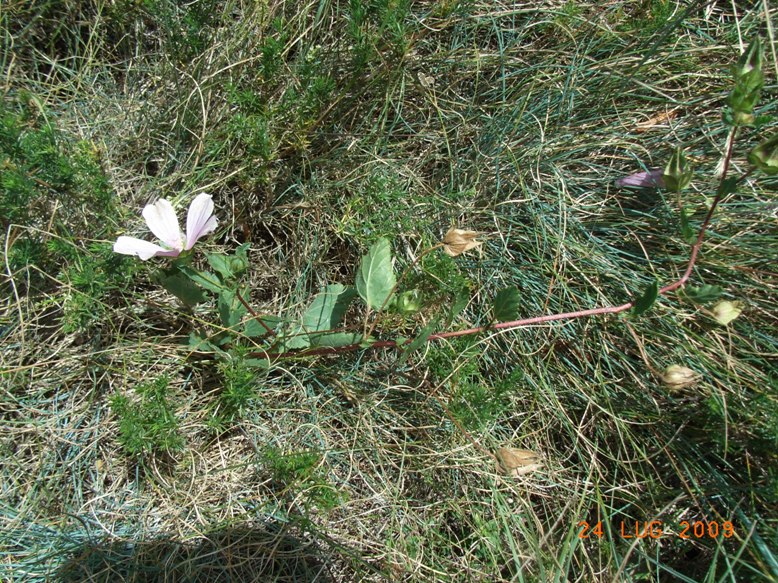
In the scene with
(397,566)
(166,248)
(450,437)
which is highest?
(166,248)

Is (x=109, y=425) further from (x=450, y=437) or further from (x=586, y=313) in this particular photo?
(x=586, y=313)

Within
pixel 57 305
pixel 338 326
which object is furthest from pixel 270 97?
pixel 57 305

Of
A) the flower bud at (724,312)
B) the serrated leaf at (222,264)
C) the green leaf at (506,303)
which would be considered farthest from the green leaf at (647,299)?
the serrated leaf at (222,264)

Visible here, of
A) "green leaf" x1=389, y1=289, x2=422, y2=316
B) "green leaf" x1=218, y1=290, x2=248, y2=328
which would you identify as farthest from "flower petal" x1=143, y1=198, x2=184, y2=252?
"green leaf" x1=389, y1=289, x2=422, y2=316

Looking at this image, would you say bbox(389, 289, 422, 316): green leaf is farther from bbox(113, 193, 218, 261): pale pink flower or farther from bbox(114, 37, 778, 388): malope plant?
bbox(113, 193, 218, 261): pale pink flower

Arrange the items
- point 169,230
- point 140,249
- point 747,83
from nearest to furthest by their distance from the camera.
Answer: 1. point 747,83
2. point 140,249
3. point 169,230

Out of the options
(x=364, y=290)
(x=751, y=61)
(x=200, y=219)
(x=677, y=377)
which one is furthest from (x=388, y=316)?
(x=751, y=61)

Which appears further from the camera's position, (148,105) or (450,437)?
(148,105)
